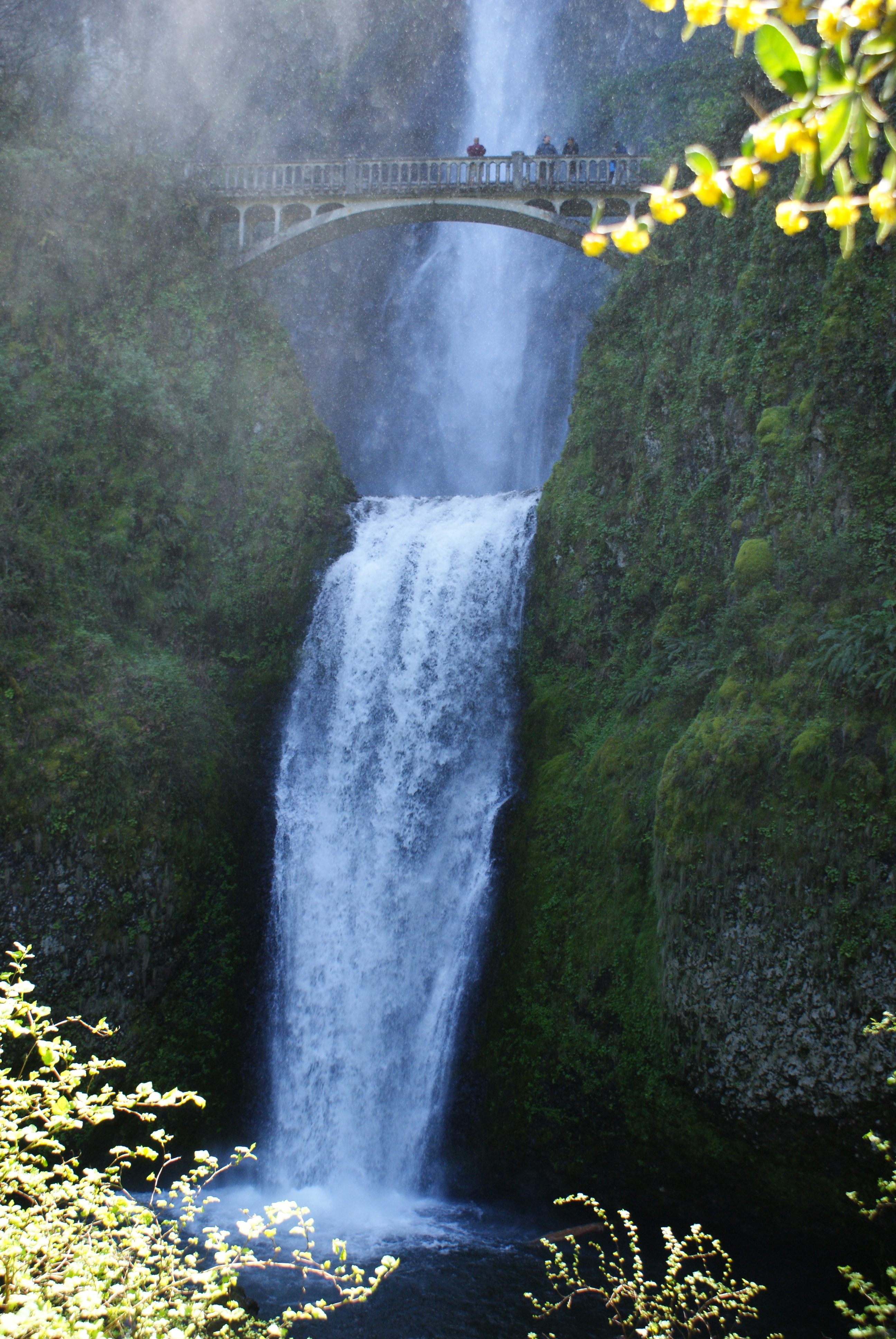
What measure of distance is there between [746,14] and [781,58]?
0.50ft

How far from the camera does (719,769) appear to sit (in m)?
12.0

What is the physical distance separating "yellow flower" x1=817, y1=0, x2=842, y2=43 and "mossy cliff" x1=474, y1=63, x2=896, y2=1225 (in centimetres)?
950

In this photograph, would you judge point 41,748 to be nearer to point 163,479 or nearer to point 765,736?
point 163,479

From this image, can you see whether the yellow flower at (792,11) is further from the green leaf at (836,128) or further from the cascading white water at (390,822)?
the cascading white water at (390,822)

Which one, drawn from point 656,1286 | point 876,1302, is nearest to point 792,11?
point 876,1302

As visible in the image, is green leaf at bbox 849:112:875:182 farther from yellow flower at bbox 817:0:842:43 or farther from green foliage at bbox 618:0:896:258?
yellow flower at bbox 817:0:842:43

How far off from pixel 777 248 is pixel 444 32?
2523 centimetres

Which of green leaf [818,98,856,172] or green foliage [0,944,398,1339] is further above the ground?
green leaf [818,98,856,172]

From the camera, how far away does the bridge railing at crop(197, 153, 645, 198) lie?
2094 centimetres

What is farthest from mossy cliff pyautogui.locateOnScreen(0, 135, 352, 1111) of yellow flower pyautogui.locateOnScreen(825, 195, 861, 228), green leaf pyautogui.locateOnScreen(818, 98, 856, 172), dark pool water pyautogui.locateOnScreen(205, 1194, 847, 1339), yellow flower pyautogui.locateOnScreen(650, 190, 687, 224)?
green leaf pyautogui.locateOnScreen(818, 98, 856, 172)

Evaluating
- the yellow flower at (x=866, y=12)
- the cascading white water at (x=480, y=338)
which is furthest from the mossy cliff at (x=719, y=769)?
the cascading white water at (x=480, y=338)

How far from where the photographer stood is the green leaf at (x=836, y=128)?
254cm

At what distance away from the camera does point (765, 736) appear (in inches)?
465

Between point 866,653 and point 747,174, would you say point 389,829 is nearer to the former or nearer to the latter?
point 866,653
